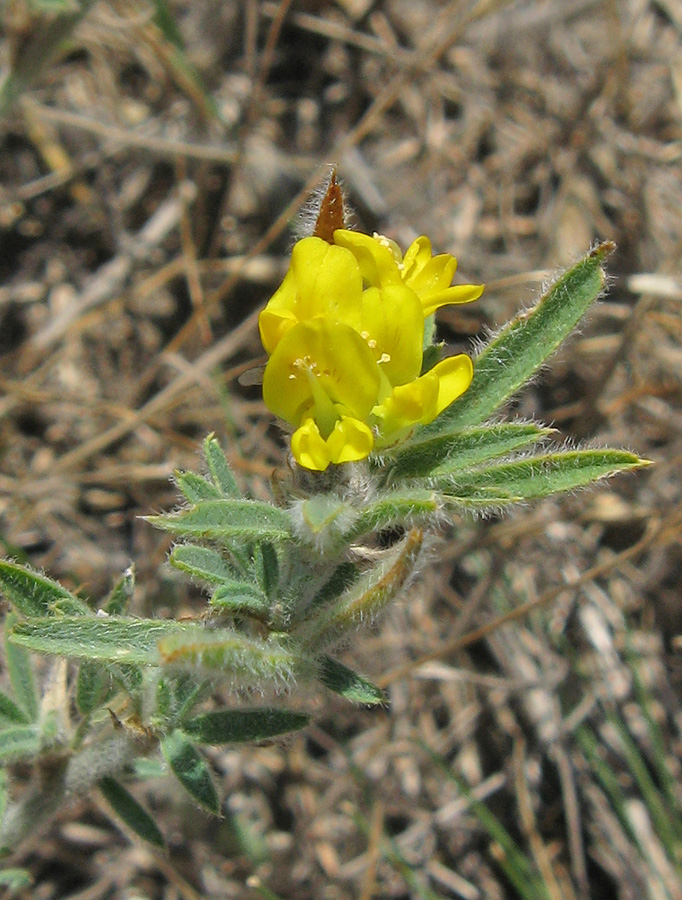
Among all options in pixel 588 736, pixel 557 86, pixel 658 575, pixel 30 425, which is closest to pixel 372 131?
pixel 557 86

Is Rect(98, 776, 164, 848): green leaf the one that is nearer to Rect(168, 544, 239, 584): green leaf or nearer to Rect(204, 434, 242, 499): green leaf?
Rect(168, 544, 239, 584): green leaf

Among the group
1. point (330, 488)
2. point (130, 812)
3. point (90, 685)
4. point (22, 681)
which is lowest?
point (130, 812)

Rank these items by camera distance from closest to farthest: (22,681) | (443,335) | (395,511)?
(395,511) < (22,681) < (443,335)

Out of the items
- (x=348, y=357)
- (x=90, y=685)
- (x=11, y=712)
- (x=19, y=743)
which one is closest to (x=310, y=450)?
(x=348, y=357)

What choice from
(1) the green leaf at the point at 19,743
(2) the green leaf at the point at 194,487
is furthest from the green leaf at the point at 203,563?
(1) the green leaf at the point at 19,743

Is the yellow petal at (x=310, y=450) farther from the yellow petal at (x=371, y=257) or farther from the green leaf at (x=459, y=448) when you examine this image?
the yellow petal at (x=371, y=257)

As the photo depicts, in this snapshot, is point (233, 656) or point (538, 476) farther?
point (538, 476)

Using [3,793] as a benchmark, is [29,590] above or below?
above

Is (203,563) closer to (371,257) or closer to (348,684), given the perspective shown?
(348,684)
